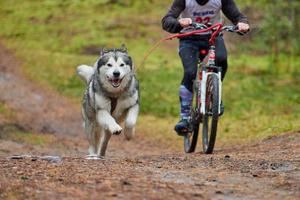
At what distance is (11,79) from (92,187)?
14.4 m

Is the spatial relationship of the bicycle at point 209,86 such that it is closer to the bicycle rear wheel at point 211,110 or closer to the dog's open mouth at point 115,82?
the bicycle rear wheel at point 211,110

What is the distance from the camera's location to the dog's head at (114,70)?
292 inches

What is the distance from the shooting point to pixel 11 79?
61.3ft

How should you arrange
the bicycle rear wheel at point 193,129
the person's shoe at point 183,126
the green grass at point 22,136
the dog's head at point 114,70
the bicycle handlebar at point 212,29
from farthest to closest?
the green grass at point 22,136
the person's shoe at point 183,126
the bicycle rear wheel at point 193,129
the bicycle handlebar at point 212,29
the dog's head at point 114,70

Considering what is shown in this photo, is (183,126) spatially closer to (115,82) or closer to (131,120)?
(131,120)

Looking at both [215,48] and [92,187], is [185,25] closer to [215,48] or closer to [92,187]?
[215,48]

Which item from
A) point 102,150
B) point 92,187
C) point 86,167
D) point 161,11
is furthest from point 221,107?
point 161,11

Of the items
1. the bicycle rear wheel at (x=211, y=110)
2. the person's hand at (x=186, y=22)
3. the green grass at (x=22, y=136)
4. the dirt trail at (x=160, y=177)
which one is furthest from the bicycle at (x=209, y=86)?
the green grass at (x=22, y=136)

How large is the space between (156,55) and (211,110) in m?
14.2

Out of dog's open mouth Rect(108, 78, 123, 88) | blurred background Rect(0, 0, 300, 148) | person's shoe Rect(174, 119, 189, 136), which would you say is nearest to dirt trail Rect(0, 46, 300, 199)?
person's shoe Rect(174, 119, 189, 136)

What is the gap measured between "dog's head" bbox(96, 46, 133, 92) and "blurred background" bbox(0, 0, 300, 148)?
3.94 m

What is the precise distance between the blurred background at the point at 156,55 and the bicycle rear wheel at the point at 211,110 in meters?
3.03


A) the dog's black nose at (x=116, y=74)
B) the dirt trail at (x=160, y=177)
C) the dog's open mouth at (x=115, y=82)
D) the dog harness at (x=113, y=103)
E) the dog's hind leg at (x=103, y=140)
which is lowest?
the dirt trail at (x=160, y=177)

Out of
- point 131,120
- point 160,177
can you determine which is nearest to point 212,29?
point 131,120
